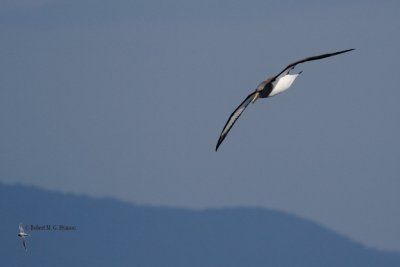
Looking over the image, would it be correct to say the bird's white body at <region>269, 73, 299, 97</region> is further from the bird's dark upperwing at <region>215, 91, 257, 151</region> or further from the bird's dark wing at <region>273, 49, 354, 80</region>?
the bird's dark upperwing at <region>215, 91, 257, 151</region>

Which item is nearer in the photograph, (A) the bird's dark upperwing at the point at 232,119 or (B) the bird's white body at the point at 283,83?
(B) the bird's white body at the point at 283,83

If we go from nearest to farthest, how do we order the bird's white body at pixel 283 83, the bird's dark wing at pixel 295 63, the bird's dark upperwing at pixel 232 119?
the bird's dark wing at pixel 295 63, the bird's white body at pixel 283 83, the bird's dark upperwing at pixel 232 119

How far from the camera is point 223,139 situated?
824 inches

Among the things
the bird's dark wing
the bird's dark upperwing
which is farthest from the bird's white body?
the bird's dark upperwing

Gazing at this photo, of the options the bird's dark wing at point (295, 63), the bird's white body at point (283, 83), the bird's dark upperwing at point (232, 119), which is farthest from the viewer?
the bird's dark upperwing at point (232, 119)

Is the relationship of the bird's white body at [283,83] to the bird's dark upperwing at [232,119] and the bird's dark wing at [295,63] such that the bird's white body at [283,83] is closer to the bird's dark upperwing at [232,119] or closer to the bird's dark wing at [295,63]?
the bird's dark wing at [295,63]

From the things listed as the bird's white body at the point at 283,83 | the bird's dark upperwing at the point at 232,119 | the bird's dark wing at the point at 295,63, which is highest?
the bird's dark wing at the point at 295,63

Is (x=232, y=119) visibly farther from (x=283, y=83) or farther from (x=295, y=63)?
(x=295, y=63)

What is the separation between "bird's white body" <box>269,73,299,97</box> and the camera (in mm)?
18406

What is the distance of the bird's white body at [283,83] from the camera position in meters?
18.4

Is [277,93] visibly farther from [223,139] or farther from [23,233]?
[23,233]

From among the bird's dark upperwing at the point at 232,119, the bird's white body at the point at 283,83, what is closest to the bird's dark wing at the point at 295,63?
the bird's white body at the point at 283,83

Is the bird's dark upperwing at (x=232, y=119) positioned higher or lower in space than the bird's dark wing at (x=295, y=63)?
lower

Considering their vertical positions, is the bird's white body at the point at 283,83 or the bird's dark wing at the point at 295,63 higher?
the bird's dark wing at the point at 295,63
